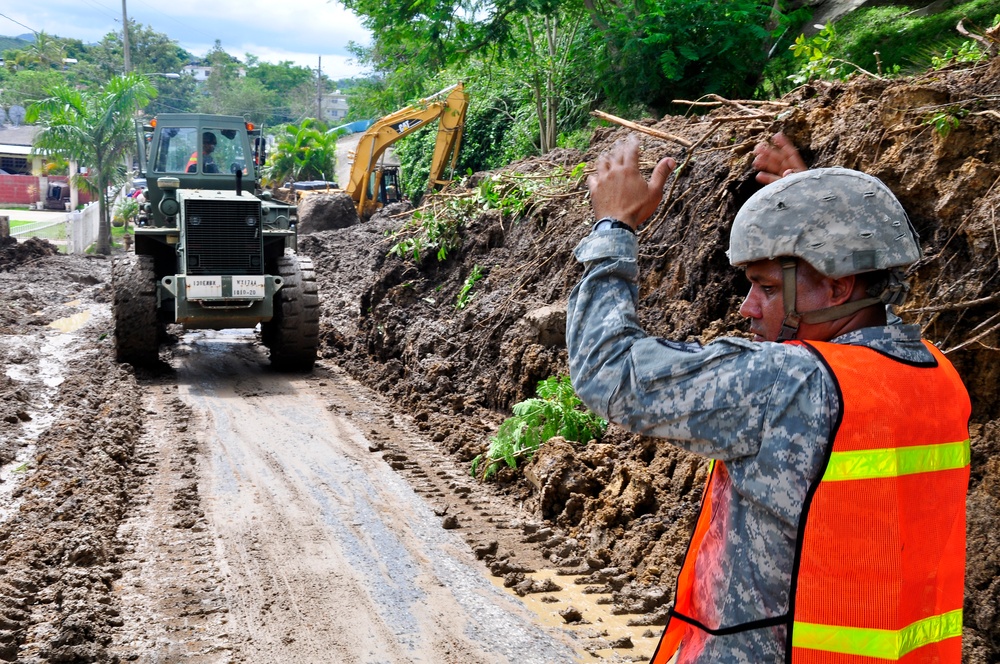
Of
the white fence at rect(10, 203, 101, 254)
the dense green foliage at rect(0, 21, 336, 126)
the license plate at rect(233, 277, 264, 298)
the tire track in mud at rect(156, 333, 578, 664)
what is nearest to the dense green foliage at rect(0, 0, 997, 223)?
the tire track in mud at rect(156, 333, 578, 664)

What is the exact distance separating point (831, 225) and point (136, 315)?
34.7 ft

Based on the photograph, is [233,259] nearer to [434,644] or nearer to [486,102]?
[434,644]

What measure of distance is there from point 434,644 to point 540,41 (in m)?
14.3

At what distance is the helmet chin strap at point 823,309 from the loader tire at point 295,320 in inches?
395

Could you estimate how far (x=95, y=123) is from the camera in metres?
29.2

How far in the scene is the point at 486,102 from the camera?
73.3ft

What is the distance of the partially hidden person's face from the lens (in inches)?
70.7

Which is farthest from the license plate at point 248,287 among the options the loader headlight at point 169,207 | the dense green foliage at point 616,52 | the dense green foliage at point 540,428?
the dense green foliage at point 616,52

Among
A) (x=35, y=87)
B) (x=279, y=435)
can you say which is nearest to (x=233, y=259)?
(x=279, y=435)

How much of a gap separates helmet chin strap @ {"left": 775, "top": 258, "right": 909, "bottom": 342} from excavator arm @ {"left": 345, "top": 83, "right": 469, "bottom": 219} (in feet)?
66.0

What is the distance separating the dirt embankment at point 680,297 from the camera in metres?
4.62

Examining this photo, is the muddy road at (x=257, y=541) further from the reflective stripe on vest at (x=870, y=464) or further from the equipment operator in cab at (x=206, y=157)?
the equipment operator in cab at (x=206, y=157)

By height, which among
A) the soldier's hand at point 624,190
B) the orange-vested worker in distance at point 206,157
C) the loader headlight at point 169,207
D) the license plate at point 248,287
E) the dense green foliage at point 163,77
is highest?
the dense green foliage at point 163,77

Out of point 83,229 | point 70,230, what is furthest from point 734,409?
point 83,229
